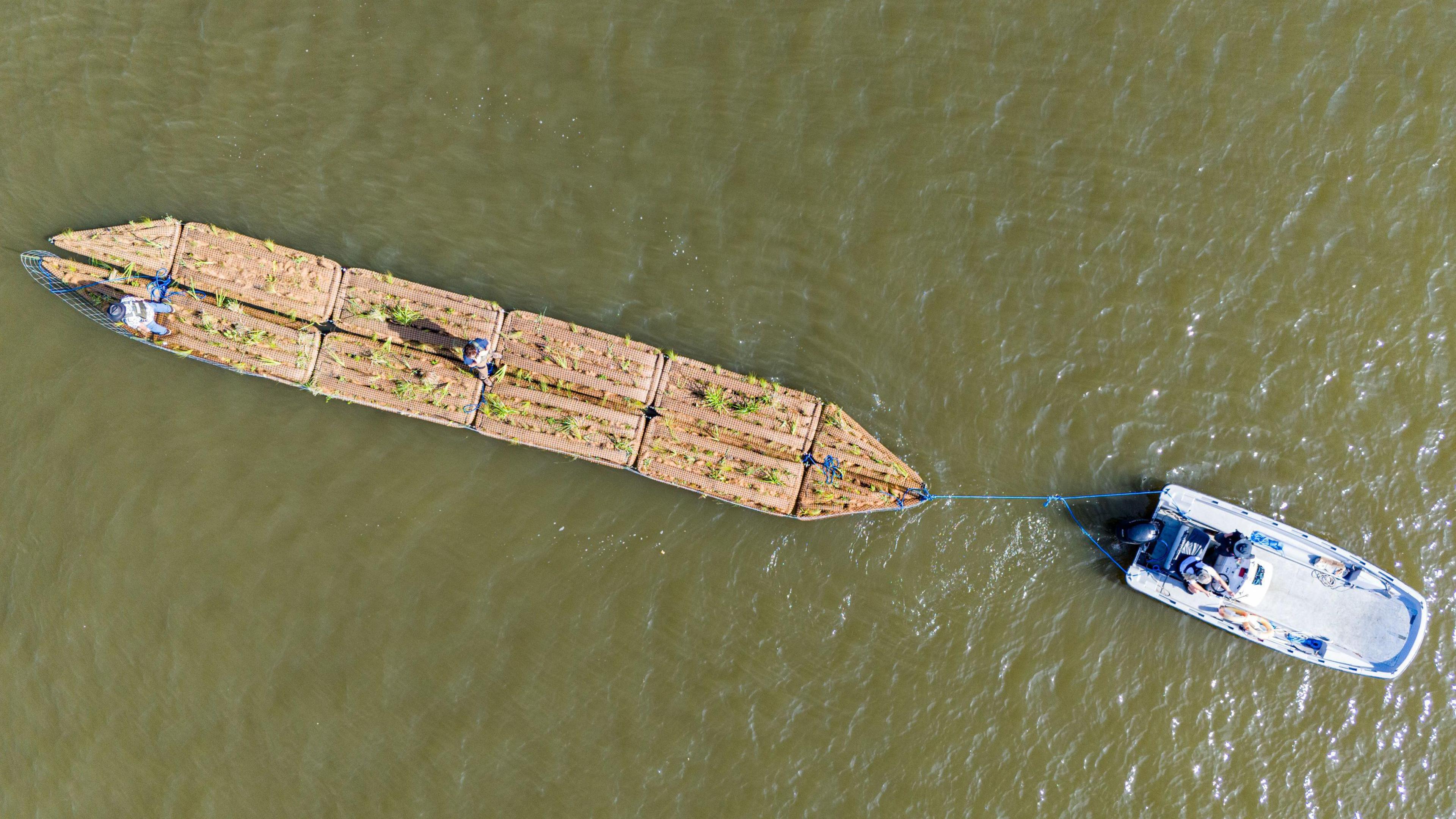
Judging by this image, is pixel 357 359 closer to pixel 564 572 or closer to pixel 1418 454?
pixel 564 572

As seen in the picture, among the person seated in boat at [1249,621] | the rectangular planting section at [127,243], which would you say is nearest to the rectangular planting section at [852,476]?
the person seated in boat at [1249,621]

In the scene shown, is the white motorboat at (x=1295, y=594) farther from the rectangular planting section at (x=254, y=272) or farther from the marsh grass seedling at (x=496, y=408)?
the rectangular planting section at (x=254, y=272)

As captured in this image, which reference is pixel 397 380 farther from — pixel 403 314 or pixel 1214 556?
pixel 1214 556

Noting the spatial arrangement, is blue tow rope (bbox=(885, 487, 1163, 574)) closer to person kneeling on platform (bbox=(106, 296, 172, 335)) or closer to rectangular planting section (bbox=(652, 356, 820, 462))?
rectangular planting section (bbox=(652, 356, 820, 462))

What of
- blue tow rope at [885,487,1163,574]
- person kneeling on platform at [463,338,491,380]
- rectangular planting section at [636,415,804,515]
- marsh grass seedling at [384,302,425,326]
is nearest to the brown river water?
blue tow rope at [885,487,1163,574]

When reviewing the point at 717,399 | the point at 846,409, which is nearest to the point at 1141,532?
the point at 846,409

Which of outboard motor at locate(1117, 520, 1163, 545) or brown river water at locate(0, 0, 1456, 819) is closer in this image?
outboard motor at locate(1117, 520, 1163, 545)
